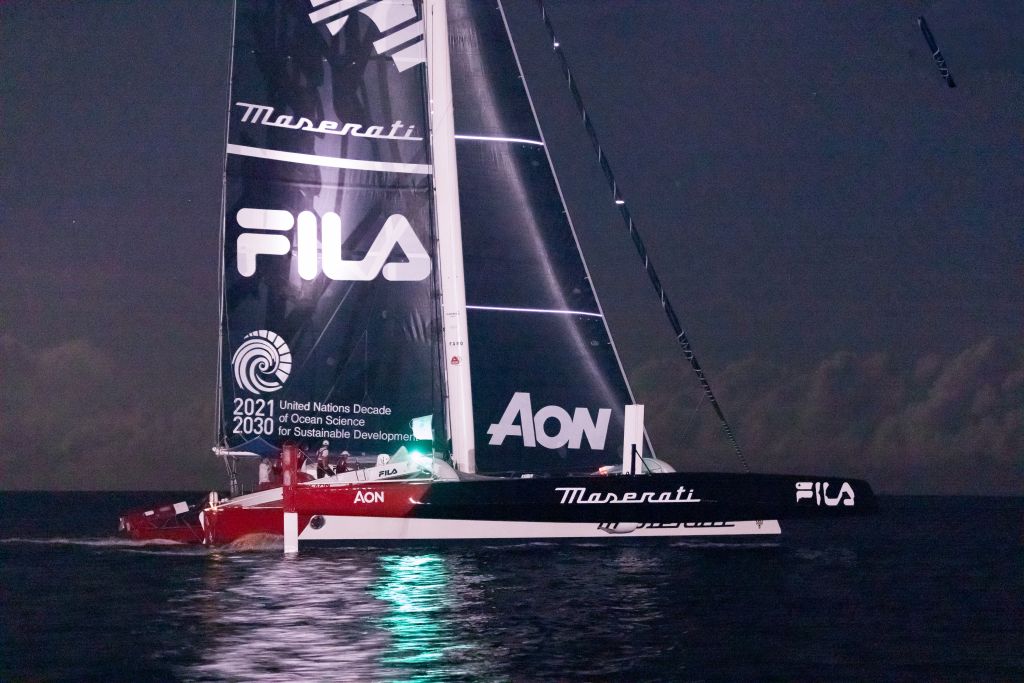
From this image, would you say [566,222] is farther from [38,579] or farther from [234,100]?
[38,579]

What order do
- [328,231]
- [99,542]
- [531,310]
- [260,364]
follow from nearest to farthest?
[531,310]
[260,364]
[328,231]
[99,542]

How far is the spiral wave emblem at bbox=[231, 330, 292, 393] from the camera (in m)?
24.1

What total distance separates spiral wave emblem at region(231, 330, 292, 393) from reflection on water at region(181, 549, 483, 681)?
294cm

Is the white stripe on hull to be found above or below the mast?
below

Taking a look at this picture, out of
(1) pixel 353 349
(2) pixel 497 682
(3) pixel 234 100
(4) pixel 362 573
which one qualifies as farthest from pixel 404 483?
(2) pixel 497 682

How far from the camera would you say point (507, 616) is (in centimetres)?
1756

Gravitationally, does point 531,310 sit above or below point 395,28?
below

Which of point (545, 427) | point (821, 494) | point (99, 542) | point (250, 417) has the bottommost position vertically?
point (99, 542)

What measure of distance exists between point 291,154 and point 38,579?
8.10 m

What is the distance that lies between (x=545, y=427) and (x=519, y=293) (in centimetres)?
226

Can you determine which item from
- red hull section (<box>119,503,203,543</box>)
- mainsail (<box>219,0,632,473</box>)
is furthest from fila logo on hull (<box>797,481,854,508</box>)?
red hull section (<box>119,503,203,543</box>)

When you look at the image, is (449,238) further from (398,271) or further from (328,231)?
(328,231)

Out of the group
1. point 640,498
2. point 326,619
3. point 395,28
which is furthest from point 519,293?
point 326,619

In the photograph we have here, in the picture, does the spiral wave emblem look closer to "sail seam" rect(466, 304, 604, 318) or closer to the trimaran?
the trimaran
